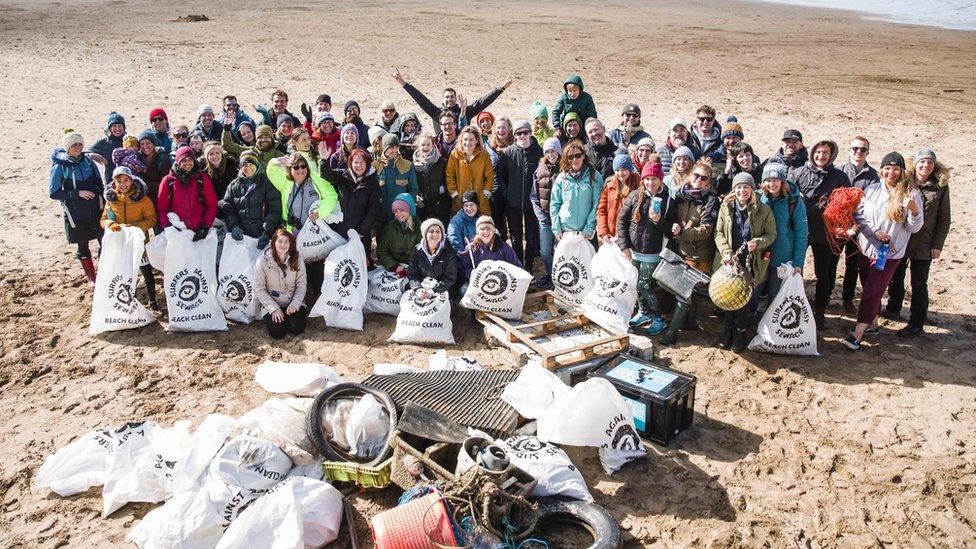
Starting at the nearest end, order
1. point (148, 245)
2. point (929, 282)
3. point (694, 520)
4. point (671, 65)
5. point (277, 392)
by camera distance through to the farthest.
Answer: point (694, 520), point (277, 392), point (148, 245), point (929, 282), point (671, 65)

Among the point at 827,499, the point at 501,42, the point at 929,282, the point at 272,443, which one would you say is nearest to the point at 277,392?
the point at 272,443

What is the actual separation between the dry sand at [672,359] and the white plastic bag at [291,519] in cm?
48

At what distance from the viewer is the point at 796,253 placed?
6277 millimetres

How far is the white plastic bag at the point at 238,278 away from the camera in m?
6.90

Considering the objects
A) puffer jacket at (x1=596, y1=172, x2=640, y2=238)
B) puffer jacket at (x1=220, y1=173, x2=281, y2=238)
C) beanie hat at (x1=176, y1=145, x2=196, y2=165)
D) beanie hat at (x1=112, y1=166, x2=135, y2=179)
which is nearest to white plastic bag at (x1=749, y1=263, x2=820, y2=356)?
puffer jacket at (x1=596, y1=172, x2=640, y2=238)

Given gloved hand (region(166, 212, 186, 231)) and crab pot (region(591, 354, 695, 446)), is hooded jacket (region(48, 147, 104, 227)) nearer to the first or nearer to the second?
gloved hand (region(166, 212, 186, 231))

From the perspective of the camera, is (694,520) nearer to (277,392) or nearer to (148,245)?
(277,392)

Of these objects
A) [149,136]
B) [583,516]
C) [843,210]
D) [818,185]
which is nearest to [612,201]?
[818,185]

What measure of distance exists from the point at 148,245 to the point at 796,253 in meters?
6.09

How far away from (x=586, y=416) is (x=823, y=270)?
3517mm

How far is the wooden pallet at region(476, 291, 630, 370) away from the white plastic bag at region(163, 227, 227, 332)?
262 centimetres

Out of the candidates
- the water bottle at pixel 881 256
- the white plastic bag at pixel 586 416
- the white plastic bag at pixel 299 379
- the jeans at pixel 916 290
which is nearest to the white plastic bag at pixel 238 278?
the white plastic bag at pixel 299 379

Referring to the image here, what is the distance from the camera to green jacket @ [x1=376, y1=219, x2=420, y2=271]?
23.9ft

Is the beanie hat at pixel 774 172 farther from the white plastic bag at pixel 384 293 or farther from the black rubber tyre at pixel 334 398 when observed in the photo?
the black rubber tyre at pixel 334 398
